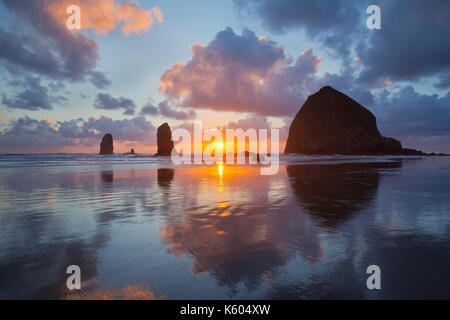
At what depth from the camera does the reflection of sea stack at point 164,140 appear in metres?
105

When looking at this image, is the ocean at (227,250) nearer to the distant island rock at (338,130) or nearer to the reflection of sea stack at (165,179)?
the reflection of sea stack at (165,179)

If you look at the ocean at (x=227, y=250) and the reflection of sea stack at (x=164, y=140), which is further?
the reflection of sea stack at (x=164, y=140)

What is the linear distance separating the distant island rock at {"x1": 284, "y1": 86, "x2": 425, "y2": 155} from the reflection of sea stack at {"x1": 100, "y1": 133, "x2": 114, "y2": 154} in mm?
111586

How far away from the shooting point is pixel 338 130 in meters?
110

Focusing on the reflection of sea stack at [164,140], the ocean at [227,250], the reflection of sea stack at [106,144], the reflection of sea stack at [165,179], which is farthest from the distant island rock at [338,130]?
the reflection of sea stack at [106,144]

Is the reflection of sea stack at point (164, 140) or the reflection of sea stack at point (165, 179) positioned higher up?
the reflection of sea stack at point (164, 140)

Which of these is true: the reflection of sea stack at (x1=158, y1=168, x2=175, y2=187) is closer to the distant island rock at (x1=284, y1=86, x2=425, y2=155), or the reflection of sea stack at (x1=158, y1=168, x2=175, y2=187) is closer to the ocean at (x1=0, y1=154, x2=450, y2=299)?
the ocean at (x1=0, y1=154, x2=450, y2=299)

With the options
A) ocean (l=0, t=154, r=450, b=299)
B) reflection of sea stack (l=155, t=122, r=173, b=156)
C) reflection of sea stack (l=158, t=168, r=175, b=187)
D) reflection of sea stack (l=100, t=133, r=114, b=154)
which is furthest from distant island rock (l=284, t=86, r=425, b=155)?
reflection of sea stack (l=100, t=133, r=114, b=154)

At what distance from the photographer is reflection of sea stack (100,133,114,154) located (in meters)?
142

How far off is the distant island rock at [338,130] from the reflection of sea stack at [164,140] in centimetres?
6649

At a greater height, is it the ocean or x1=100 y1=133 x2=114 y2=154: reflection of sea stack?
x1=100 y1=133 x2=114 y2=154: reflection of sea stack

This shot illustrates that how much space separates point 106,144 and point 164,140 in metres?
58.8

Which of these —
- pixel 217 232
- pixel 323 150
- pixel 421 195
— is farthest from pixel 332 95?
pixel 217 232

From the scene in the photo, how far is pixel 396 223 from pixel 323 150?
373 ft
